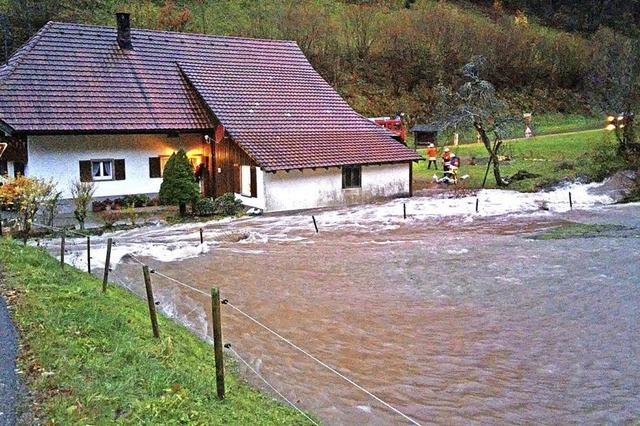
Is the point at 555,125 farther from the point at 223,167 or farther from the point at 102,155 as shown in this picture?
the point at 102,155

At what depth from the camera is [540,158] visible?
34.2 m

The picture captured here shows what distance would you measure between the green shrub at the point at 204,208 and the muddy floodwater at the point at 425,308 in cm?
130

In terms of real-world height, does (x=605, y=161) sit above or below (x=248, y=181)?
above

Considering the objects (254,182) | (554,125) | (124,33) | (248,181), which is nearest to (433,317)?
(254,182)

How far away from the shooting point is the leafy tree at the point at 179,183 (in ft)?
71.8

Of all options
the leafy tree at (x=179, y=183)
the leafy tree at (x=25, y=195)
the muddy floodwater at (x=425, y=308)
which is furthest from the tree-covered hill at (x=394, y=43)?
the muddy floodwater at (x=425, y=308)

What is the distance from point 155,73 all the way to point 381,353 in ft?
65.9

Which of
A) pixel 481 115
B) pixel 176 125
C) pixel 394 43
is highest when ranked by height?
pixel 394 43

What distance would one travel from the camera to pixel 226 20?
162ft

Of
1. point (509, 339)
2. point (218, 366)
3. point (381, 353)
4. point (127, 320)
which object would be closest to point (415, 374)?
point (381, 353)

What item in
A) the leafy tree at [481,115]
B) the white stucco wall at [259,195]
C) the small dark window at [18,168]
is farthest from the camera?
the leafy tree at [481,115]

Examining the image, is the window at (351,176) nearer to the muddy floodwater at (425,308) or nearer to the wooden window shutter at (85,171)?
the muddy floodwater at (425,308)

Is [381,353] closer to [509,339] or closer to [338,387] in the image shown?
[338,387]

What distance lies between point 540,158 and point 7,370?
31.9 metres
